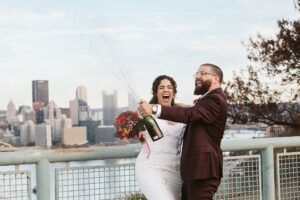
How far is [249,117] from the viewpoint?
22.1m

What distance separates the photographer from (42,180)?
224 inches

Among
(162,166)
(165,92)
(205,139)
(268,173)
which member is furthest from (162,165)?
(268,173)

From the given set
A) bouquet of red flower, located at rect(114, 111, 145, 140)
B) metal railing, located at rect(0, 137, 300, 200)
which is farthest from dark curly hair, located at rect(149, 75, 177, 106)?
metal railing, located at rect(0, 137, 300, 200)

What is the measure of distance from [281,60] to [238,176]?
1656 cm

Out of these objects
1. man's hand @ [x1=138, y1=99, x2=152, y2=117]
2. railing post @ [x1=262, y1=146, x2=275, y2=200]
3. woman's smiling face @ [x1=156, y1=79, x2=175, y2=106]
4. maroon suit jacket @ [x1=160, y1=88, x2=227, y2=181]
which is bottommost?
railing post @ [x1=262, y1=146, x2=275, y2=200]

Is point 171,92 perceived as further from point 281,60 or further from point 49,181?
point 281,60

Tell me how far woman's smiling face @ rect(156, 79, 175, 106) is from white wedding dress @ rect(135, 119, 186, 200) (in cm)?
20

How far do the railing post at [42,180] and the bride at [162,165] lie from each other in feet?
3.82

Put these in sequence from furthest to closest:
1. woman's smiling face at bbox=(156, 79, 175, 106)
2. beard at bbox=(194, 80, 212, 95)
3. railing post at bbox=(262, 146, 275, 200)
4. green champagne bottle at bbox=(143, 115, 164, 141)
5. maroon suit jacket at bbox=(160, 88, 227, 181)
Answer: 1. railing post at bbox=(262, 146, 275, 200)
2. woman's smiling face at bbox=(156, 79, 175, 106)
3. green champagne bottle at bbox=(143, 115, 164, 141)
4. beard at bbox=(194, 80, 212, 95)
5. maroon suit jacket at bbox=(160, 88, 227, 181)

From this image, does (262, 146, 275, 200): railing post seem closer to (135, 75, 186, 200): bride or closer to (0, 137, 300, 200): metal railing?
(0, 137, 300, 200): metal railing

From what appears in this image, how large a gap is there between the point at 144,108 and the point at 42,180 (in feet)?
5.75

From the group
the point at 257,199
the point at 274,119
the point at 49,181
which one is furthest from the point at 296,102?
the point at 49,181

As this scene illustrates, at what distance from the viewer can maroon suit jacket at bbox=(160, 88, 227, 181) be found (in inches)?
174

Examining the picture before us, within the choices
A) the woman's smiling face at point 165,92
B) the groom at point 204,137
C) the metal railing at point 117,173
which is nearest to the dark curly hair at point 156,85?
the woman's smiling face at point 165,92
